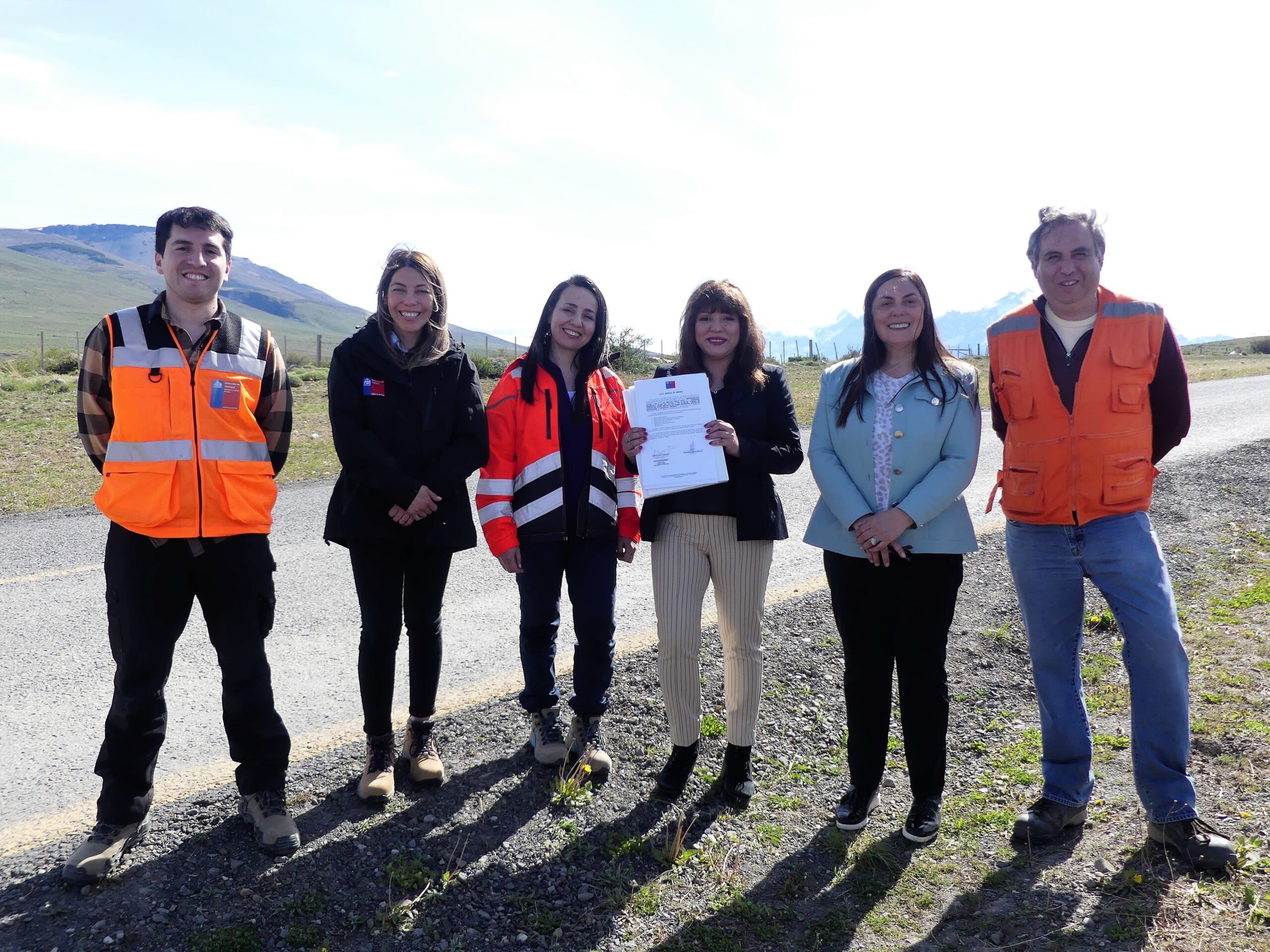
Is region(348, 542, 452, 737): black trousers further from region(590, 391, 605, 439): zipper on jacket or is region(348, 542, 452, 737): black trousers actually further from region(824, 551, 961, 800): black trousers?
region(824, 551, 961, 800): black trousers

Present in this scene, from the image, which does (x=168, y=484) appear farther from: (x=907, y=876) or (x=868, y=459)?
(x=907, y=876)

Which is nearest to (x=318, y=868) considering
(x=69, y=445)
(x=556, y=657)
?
(x=556, y=657)

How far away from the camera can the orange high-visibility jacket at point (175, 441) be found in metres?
2.90

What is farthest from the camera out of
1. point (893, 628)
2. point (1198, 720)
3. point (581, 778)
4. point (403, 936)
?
point (1198, 720)

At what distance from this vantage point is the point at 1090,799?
3.51 metres

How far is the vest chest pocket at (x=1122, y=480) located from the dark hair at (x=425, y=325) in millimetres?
2706

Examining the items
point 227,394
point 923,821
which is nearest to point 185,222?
point 227,394

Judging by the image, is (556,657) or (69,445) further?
(69,445)

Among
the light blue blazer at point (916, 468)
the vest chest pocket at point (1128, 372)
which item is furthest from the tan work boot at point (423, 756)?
the vest chest pocket at point (1128, 372)

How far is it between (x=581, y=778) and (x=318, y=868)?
3.67ft

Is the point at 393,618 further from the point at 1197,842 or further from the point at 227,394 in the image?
the point at 1197,842

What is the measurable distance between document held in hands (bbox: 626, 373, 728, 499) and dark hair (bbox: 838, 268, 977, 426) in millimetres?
561

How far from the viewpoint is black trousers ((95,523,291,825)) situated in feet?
9.71

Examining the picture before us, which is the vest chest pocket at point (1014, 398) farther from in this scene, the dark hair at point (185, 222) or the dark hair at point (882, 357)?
the dark hair at point (185, 222)
